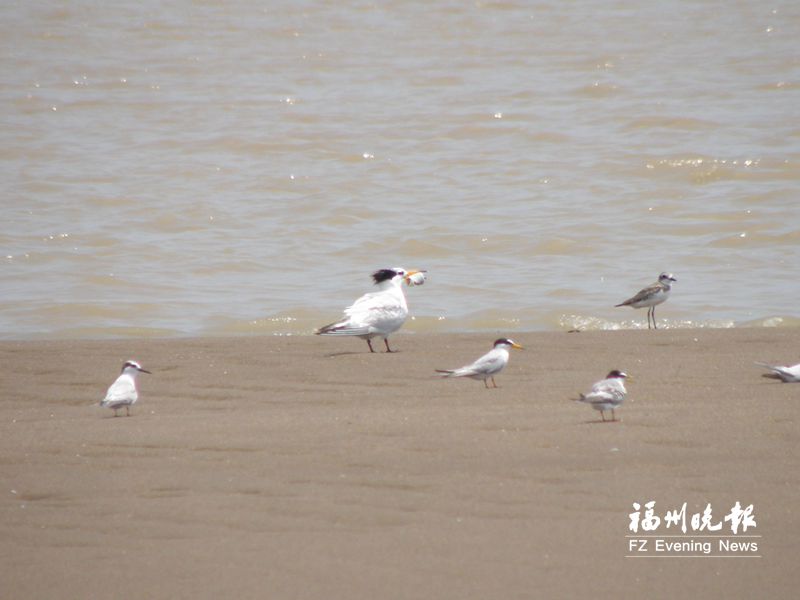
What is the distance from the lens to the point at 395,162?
57.7 feet

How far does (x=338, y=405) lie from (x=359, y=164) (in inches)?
425

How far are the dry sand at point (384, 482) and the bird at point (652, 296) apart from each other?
237cm

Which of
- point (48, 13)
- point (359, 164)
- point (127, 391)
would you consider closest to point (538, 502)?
point (127, 391)

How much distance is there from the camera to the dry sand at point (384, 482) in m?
4.37

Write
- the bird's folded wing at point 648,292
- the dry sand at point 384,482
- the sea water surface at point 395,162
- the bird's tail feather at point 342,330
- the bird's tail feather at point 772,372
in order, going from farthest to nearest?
the sea water surface at point 395,162
the bird's folded wing at point 648,292
the bird's tail feather at point 342,330
the bird's tail feather at point 772,372
the dry sand at point 384,482

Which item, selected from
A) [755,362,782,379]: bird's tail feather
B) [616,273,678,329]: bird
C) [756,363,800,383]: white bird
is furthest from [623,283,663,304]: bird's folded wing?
[756,363,800,383]: white bird

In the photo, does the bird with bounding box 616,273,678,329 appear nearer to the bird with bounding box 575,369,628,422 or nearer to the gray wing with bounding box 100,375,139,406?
the bird with bounding box 575,369,628,422

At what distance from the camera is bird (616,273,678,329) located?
1060 centimetres

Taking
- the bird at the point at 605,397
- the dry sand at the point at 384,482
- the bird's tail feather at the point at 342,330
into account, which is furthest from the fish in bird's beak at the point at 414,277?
the bird at the point at 605,397

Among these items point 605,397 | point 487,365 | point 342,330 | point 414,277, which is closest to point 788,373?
point 605,397

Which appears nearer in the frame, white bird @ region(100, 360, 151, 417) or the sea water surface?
white bird @ region(100, 360, 151, 417)

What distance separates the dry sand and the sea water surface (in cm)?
331

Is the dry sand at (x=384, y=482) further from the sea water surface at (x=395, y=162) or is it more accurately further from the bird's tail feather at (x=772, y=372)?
the sea water surface at (x=395, y=162)

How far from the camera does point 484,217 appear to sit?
48.8 feet
